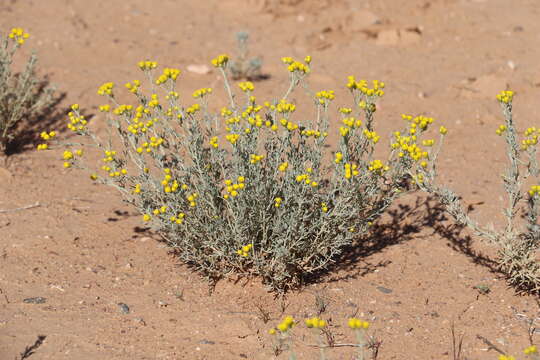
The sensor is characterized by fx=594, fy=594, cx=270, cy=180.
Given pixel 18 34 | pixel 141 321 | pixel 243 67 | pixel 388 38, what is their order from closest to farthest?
1. pixel 141 321
2. pixel 18 34
3. pixel 243 67
4. pixel 388 38

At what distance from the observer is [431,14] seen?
8758 millimetres

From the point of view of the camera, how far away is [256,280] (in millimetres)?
3887

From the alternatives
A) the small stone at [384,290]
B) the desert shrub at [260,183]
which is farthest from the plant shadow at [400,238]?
the desert shrub at [260,183]

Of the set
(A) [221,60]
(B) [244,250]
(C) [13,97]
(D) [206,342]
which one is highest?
(A) [221,60]

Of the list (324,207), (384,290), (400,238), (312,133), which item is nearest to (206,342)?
(324,207)

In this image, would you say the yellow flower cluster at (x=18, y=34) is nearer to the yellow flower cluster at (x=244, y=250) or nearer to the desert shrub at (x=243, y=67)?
the desert shrub at (x=243, y=67)

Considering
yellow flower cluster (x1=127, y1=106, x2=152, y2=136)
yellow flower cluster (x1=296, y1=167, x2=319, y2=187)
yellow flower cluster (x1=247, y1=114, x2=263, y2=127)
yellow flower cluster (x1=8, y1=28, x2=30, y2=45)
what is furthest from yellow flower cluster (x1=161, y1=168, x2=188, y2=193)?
yellow flower cluster (x1=8, y1=28, x2=30, y2=45)

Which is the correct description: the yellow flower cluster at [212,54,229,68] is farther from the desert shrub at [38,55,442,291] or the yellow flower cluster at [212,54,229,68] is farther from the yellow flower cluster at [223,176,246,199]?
the yellow flower cluster at [223,176,246,199]

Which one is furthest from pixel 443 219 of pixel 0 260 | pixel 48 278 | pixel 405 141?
pixel 0 260

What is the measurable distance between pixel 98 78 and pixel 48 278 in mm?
3635

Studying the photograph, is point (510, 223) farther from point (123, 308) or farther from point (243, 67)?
point (243, 67)

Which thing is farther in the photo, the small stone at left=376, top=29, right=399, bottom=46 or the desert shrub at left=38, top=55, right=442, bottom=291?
the small stone at left=376, top=29, right=399, bottom=46

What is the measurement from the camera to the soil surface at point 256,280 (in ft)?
11.1

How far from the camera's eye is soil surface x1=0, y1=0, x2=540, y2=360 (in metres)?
3.39
